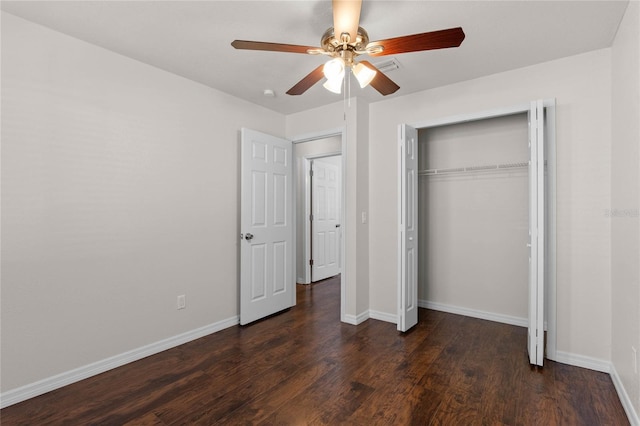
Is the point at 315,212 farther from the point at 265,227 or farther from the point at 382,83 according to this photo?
the point at 382,83

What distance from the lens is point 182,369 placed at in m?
2.62

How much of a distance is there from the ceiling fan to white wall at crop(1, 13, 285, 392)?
147cm

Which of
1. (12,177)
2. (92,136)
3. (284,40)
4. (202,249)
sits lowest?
(202,249)

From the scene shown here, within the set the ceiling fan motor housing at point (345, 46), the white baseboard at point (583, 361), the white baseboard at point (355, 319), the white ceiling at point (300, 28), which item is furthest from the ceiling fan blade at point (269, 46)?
the white baseboard at point (583, 361)

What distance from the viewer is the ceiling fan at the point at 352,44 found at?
166cm

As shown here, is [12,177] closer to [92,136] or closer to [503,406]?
[92,136]

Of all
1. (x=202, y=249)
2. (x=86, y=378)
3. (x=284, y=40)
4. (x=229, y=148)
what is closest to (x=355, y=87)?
(x=284, y=40)

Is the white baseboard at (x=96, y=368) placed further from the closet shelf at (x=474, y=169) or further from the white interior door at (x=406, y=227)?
the closet shelf at (x=474, y=169)

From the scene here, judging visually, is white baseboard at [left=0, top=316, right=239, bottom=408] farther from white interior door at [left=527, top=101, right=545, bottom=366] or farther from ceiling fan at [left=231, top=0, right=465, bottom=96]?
white interior door at [left=527, top=101, right=545, bottom=366]

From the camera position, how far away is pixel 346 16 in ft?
5.52

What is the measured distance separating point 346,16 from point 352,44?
0.80 feet

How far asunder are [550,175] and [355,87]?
192cm

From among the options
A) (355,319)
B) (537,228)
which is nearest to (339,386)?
(355,319)

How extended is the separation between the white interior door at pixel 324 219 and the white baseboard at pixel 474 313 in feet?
6.65
